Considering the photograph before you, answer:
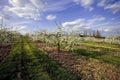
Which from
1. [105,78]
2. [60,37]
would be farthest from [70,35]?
[105,78]

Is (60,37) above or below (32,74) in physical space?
above

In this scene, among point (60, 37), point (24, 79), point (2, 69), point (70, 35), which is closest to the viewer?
point (24, 79)

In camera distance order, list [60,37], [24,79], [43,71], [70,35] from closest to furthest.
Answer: [24,79] → [43,71] → [60,37] → [70,35]

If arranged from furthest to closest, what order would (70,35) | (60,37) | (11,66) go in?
(70,35) → (60,37) → (11,66)

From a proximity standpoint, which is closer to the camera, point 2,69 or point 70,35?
point 2,69

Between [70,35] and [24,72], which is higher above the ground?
[70,35]

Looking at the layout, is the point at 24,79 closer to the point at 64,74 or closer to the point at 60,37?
the point at 64,74

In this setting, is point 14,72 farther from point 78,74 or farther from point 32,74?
point 78,74

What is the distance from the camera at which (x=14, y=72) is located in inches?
789

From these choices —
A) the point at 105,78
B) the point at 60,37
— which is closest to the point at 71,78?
the point at 105,78

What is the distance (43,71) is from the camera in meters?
20.2

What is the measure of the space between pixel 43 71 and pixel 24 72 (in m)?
2.48

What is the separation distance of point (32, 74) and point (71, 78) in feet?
16.3

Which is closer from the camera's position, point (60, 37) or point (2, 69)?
point (2, 69)
